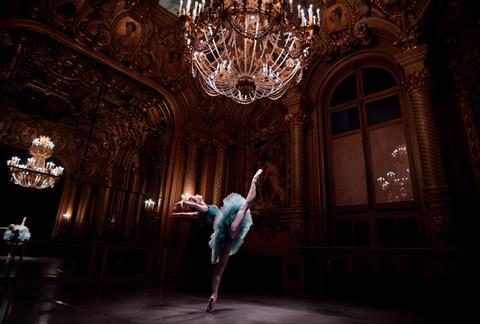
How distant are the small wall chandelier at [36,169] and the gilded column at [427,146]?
8.02 meters

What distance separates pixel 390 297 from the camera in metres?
4.27

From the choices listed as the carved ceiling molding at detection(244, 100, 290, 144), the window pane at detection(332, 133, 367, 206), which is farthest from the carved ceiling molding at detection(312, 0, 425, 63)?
the window pane at detection(332, 133, 367, 206)

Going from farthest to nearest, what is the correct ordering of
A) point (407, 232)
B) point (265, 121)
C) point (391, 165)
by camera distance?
point (265, 121) → point (391, 165) → point (407, 232)

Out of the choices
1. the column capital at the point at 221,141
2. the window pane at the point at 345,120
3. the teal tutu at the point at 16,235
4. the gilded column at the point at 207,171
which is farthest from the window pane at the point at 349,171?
the teal tutu at the point at 16,235

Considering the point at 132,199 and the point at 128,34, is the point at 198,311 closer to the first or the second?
the point at 132,199

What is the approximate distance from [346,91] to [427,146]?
2622mm

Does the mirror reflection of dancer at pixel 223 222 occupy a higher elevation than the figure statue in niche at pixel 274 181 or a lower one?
lower

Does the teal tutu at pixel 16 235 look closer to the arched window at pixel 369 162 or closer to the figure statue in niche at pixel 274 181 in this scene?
the figure statue in niche at pixel 274 181

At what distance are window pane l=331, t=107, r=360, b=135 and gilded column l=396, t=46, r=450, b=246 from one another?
129 centimetres

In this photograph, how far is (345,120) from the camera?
6.65m

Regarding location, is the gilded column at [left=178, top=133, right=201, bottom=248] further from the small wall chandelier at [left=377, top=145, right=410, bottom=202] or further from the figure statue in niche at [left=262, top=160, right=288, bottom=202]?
the small wall chandelier at [left=377, top=145, right=410, bottom=202]

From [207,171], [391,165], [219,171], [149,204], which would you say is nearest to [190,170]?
[207,171]

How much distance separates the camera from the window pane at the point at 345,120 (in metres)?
6.50

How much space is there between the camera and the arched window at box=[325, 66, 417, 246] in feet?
17.7
